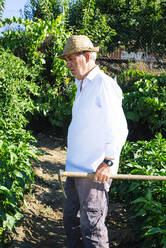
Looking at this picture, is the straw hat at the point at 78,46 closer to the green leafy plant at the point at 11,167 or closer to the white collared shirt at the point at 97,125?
the white collared shirt at the point at 97,125

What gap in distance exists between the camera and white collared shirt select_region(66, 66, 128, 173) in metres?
2.04

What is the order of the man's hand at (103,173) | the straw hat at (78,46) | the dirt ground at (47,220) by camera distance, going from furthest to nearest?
the dirt ground at (47,220), the straw hat at (78,46), the man's hand at (103,173)

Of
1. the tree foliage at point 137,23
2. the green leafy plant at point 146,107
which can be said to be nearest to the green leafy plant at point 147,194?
the green leafy plant at point 146,107

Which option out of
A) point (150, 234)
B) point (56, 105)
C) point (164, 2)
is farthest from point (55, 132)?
point (164, 2)

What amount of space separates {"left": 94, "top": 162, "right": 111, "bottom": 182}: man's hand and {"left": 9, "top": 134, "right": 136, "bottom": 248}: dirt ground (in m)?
1.07

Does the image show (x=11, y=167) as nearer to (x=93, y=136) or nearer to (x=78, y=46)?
(x=93, y=136)

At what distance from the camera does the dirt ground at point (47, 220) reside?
299cm

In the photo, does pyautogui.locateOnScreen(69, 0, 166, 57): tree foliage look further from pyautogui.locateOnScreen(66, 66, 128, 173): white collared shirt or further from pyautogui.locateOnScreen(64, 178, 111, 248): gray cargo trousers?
pyautogui.locateOnScreen(64, 178, 111, 248): gray cargo trousers

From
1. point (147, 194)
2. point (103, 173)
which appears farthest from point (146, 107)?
point (103, 173)

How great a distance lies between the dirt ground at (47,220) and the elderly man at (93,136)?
860mm

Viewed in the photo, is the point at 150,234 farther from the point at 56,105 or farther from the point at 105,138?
the point at 56,105

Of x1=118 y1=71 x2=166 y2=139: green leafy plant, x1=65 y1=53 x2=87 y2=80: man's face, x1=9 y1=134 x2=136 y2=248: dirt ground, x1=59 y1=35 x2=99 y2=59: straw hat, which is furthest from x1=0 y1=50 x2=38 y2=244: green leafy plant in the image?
x1=118 y1=71 x2=166 y2=139: green leafy plant

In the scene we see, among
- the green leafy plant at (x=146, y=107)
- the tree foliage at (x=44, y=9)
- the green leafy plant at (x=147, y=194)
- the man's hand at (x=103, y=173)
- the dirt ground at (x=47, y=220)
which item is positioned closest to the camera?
the man's hand at (x=103, y=173)

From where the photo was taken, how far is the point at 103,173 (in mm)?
2035
